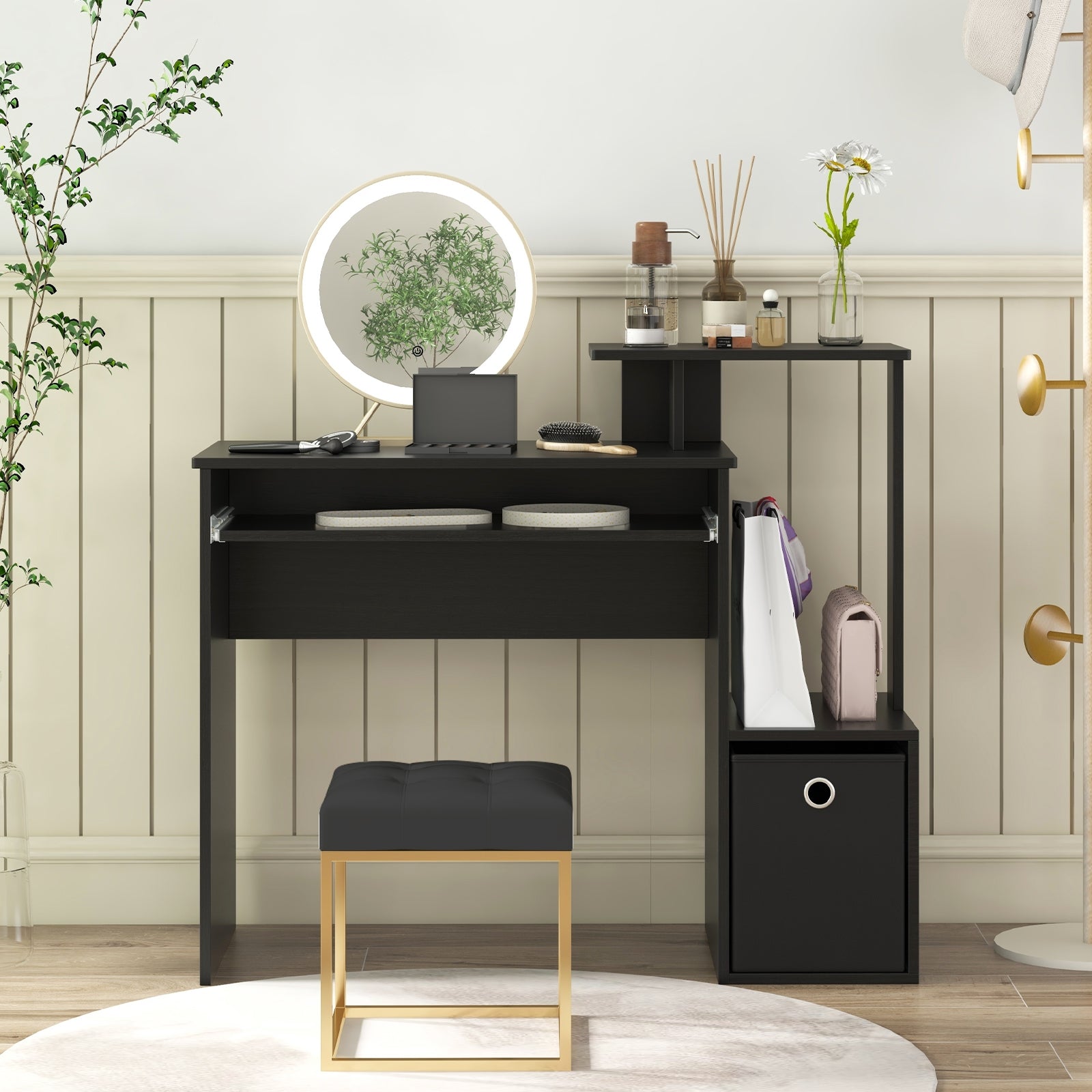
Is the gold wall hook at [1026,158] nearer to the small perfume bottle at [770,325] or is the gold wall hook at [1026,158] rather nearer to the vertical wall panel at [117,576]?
the small perfume bottle at [770,325]

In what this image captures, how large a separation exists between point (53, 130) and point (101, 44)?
0.21m

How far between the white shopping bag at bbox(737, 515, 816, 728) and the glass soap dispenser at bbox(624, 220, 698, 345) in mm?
413

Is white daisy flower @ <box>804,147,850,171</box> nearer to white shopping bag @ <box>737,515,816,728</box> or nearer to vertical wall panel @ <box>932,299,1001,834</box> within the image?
vertical wall panel @ <box>932,299,1001,834</box>

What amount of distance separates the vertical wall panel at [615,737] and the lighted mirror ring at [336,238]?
669 mm

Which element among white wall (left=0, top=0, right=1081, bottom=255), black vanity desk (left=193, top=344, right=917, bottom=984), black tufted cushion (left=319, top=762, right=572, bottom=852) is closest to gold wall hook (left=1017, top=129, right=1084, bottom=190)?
white wall (left=0, top=0, right=1081, bottom=255)

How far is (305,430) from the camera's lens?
300cm

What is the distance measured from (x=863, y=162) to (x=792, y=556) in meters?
0.77

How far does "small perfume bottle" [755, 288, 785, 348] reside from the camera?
2.73 metres

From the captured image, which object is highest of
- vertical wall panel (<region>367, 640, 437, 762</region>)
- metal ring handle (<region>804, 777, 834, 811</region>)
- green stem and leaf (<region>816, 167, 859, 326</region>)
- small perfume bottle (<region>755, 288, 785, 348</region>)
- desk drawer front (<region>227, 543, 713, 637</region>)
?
green stem and leaf (<region>816, 167, 859, 326</region>)

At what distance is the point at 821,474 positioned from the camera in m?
3.02

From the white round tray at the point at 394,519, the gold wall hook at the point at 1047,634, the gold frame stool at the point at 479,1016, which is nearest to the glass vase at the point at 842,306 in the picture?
the gold wall hook at the point at 1047,634

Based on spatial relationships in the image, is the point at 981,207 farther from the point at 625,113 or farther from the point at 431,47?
the point at 431,47

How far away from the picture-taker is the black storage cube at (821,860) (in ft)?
8.75

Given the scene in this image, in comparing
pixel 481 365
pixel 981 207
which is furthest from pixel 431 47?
pixel 981 207
